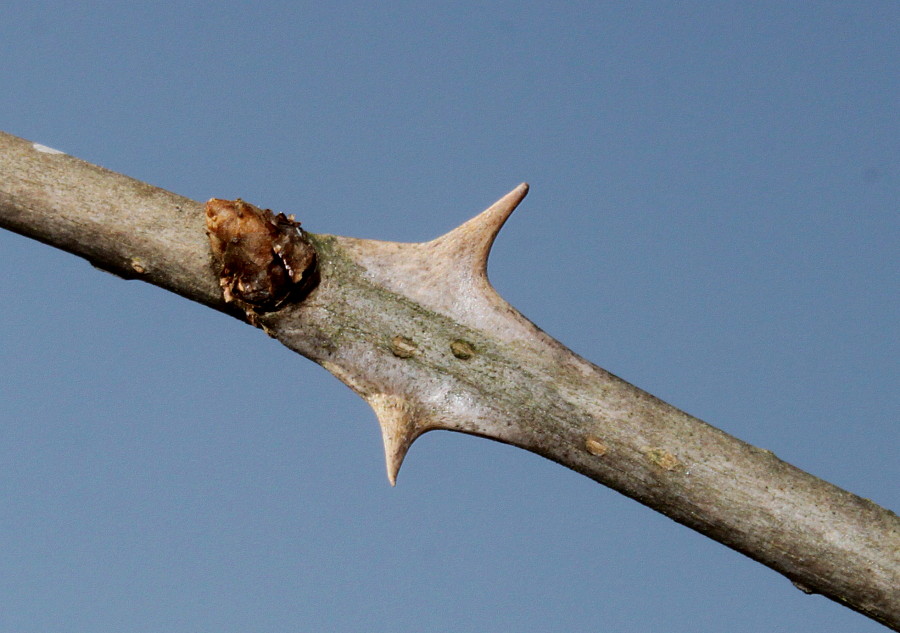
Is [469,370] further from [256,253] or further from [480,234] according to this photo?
[256,253]

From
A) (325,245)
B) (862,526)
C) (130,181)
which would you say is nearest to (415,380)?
(325,245)

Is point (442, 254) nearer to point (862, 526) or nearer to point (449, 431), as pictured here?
point (449, 431)

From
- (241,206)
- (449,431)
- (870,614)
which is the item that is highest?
(241,206)

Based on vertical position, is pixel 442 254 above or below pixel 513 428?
above

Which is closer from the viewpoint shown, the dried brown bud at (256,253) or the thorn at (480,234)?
the dried brown bud at (256,253)

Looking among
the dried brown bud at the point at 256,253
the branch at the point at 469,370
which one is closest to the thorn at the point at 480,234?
the branch at the point at 469,370

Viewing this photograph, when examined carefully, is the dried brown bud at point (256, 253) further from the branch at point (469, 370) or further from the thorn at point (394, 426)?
the thorn at point (394, 426)
